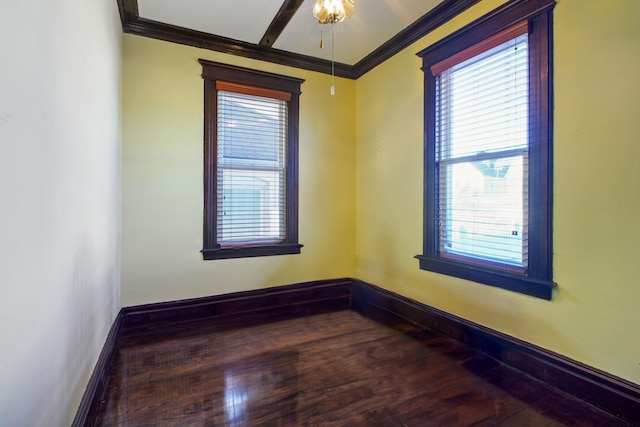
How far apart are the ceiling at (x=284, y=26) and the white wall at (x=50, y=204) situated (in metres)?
0.88

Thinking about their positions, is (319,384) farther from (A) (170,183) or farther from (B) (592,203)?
(A) (170,183)

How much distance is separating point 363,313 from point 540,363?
1.60 metres

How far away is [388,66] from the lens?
325 cm

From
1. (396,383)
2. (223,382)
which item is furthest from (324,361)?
(223,382)

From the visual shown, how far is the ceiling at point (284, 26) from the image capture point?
2539 millimetres

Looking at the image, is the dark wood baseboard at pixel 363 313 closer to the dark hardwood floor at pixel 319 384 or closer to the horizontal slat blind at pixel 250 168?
the dark hardwood floor at pixel 319 384

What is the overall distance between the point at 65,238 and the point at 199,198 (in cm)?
173

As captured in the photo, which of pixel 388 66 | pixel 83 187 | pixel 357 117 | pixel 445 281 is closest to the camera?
pixel 83 187

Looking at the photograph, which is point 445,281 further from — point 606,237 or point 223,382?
point 223,382

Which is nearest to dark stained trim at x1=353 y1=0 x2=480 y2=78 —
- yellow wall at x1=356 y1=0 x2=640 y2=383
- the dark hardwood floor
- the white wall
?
yellow wall at x1=356 y1=0 x2=640 y2=383

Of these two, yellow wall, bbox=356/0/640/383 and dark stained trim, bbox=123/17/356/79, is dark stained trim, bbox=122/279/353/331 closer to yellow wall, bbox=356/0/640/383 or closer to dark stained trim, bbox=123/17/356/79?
yellow wall, bbox=356/0/640/383

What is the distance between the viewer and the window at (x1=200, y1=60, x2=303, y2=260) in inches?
121

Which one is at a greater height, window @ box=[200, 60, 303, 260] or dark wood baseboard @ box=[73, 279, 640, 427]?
window @ box=[200, 60, 303, 260]

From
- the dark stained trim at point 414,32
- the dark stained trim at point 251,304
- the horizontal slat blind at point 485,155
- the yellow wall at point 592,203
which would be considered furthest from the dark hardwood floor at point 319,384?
the dark stained trim at point 414,32
